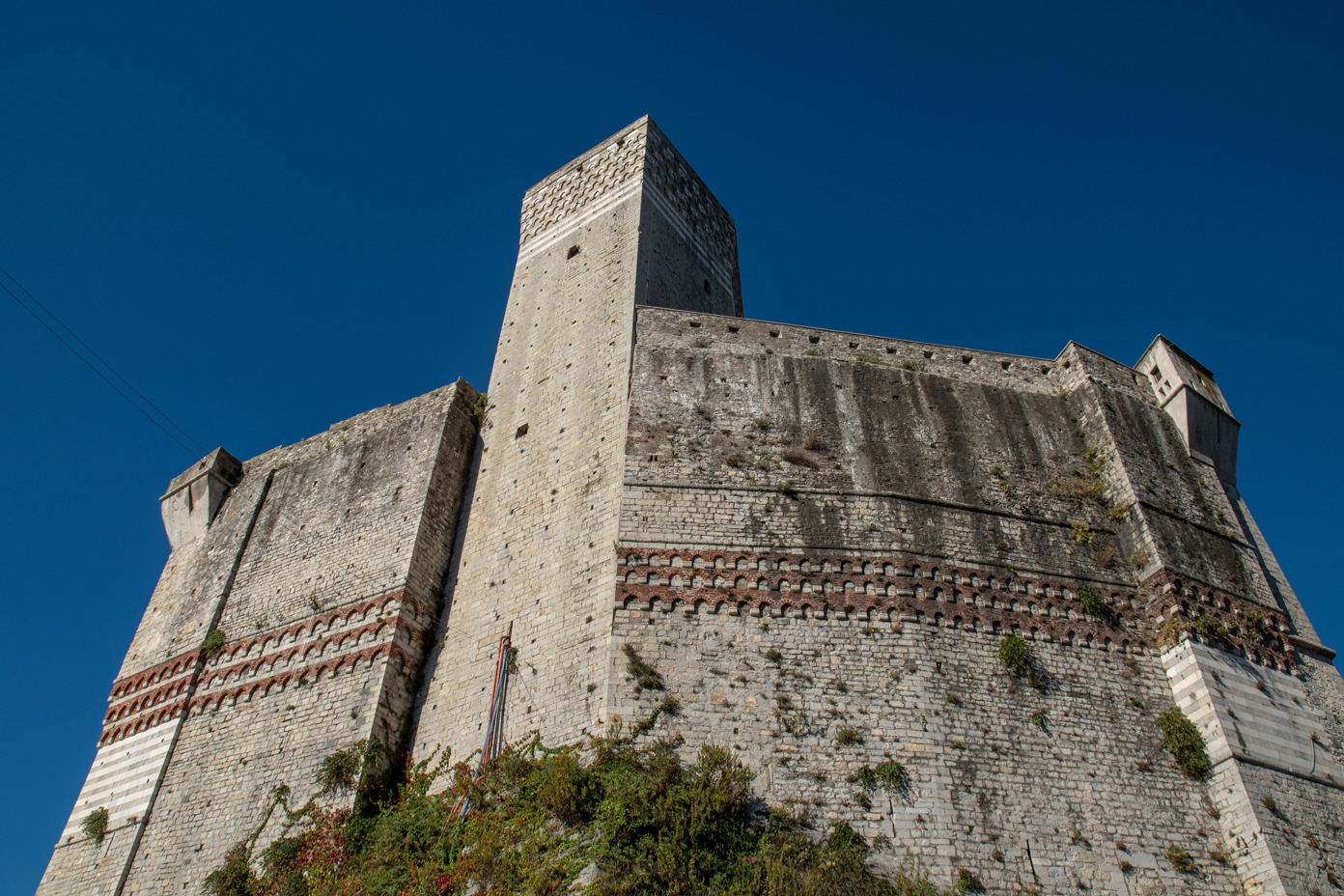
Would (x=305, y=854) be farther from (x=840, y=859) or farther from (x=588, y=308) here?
(x=588, y=308)

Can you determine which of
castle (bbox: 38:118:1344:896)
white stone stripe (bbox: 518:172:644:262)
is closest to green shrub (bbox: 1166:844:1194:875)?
castle (bbox: 38:118:1344:896)

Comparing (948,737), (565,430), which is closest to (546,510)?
(565,430)

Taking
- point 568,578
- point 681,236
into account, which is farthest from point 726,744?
point 681,236

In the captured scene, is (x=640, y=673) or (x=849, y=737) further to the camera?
(x=640, y=673)

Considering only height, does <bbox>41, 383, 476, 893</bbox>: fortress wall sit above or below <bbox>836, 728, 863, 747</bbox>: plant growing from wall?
above

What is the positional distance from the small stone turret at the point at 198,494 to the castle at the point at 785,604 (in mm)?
472

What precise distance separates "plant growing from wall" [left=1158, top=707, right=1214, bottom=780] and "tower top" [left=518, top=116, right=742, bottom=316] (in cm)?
1226

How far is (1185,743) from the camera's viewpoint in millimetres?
11586

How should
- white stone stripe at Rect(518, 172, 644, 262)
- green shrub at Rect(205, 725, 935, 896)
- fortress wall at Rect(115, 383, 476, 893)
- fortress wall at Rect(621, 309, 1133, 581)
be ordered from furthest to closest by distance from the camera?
1. white stone stripe at Rect(518, 172, 644, 262)
2. fortress wall at Rect(115, 383, 476, 893)
3. fortress wall at Rect(621, 309, 1133, 581)
4. green shrub at Rect(205, 725, 935, 896)

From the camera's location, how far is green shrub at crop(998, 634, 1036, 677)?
39.5ft

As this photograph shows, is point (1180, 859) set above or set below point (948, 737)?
below

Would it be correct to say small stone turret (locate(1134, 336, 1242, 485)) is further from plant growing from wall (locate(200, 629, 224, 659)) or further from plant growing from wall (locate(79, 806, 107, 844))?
plant growing from wall (locate(79, 806, 107, 844))

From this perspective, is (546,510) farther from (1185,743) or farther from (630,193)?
(1185,743)

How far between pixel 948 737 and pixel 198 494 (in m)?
14.4
